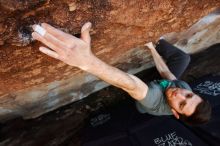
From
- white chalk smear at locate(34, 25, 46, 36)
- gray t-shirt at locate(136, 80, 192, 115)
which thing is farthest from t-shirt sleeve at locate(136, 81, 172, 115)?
white chalk smear at locate(34, 25, 46, 36)

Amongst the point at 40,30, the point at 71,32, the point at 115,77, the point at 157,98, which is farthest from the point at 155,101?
the point at 40,30

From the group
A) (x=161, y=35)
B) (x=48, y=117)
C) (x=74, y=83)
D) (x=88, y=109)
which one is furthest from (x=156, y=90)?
(x=48, y=117)

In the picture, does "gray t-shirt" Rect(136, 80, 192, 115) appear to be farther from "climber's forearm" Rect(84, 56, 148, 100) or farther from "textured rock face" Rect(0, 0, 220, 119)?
"textured rock face" Rect(0, 0, 220, 119)

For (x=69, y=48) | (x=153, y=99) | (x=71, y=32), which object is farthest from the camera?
(x=153, y=99)

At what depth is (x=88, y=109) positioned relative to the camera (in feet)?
8.66

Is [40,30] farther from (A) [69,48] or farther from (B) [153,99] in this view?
(B) [153,99]

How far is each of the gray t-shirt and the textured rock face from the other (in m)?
0.30

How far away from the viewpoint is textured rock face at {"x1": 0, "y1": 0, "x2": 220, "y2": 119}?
1.49 m

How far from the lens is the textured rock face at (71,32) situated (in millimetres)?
1490

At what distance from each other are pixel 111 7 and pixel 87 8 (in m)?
0.14

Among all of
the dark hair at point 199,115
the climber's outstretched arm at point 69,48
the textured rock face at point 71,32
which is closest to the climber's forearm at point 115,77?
the climber's outstretched arm at point 69,48

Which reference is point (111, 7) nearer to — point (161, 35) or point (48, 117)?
point (161, 35)

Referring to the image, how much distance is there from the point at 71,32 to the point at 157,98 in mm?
791

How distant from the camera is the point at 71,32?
1604mm
